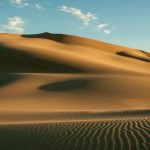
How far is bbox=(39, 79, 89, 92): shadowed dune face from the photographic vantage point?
28394 millimetres

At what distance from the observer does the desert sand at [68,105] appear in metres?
8.22

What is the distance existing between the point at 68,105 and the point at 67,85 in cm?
526

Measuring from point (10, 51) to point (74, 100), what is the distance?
2607 centimetres

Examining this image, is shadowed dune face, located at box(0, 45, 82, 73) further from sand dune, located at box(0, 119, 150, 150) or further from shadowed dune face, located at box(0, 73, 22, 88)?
sand dune, located at box(0, 119, 150, 150)

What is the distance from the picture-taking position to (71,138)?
27.4 feet

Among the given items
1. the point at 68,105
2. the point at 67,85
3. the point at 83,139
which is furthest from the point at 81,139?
the point at 67,85

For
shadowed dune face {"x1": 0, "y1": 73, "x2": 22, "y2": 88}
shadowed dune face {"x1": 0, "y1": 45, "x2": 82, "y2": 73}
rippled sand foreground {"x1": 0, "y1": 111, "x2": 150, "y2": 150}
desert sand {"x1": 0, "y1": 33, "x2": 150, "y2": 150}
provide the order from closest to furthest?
rippled sand foreground {"x1": 0, "y1": 111, "x2": 150, "y2": 150}, desert sand {"x1": 0, "y1": 33, "x2": 150, "y2": 150}, shadowed dune face {"x1": 0, "y1": 73, "x2": 22, "y2": 88}, shadowed dune face {"x1": 0, "y1": 45, "x2": 82, "y2": 73}

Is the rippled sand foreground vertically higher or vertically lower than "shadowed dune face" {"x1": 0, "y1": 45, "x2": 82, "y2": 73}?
lower

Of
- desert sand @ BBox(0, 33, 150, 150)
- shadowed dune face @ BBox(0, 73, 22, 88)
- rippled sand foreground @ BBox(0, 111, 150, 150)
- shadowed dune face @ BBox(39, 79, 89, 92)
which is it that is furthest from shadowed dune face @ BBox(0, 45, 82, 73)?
rippled sand foreground @ BBox(0, 111, 150, 150)

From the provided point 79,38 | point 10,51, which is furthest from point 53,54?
point 79,38

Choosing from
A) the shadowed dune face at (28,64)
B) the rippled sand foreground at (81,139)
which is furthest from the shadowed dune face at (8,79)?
the rippled sand foreground at (81,139)

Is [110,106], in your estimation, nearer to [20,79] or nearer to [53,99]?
[53,99]

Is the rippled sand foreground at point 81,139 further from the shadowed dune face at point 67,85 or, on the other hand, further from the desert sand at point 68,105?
the shadowed dune face at point 67,85

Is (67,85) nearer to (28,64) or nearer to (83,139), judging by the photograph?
(28,64)
